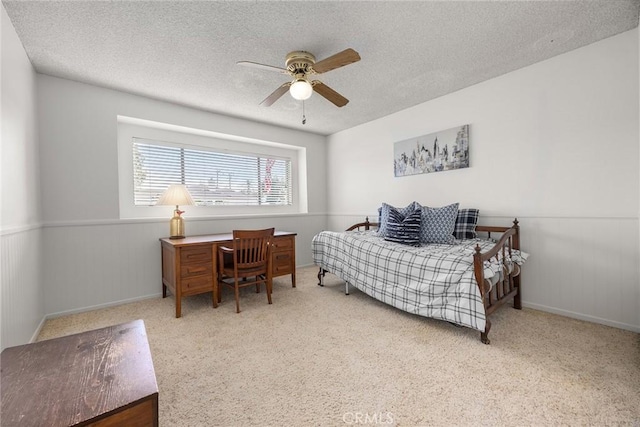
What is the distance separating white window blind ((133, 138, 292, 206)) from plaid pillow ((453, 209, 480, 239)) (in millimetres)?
2749

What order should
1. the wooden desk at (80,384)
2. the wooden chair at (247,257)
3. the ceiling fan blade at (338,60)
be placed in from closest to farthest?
the wooden desk at (80,384)
the ceiling fan blade at (338,60)
the wooden chair at (247,257)

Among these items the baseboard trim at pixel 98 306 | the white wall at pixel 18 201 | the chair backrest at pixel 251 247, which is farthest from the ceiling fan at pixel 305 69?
the baseboard trim at pixel 98 306

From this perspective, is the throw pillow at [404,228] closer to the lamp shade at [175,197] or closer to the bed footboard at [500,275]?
the bed footboard at [500,275]

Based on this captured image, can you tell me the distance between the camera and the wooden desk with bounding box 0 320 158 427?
0.75m

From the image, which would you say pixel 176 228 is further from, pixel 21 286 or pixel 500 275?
pixel 500 275

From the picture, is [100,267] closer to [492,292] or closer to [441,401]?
[441,401]

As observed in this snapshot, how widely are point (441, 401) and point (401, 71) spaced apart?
105 inches

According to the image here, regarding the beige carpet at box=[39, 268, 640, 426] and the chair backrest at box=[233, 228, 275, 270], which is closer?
the beige carpet at box=[39, 268, 640, 426]

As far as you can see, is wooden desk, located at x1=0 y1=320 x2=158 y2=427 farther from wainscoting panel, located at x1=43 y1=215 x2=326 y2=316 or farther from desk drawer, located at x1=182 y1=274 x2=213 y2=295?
wainscoting panel, located at x1=43 y1=215 x2=326 y2=316

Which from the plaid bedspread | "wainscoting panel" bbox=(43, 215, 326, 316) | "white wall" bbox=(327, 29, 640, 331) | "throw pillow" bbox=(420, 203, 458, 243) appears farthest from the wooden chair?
"white wall" bbox=(327, 29, 640, 331)

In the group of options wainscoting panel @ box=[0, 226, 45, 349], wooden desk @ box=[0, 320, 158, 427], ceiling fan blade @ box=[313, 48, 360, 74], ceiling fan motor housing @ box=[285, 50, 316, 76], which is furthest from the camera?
ceiling fan motor housing @ box=[285, 50, 316, 76]

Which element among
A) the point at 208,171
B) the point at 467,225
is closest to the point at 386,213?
the point at 467,225

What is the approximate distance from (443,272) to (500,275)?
0.48m

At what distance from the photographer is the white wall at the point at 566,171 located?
2.15 metres
